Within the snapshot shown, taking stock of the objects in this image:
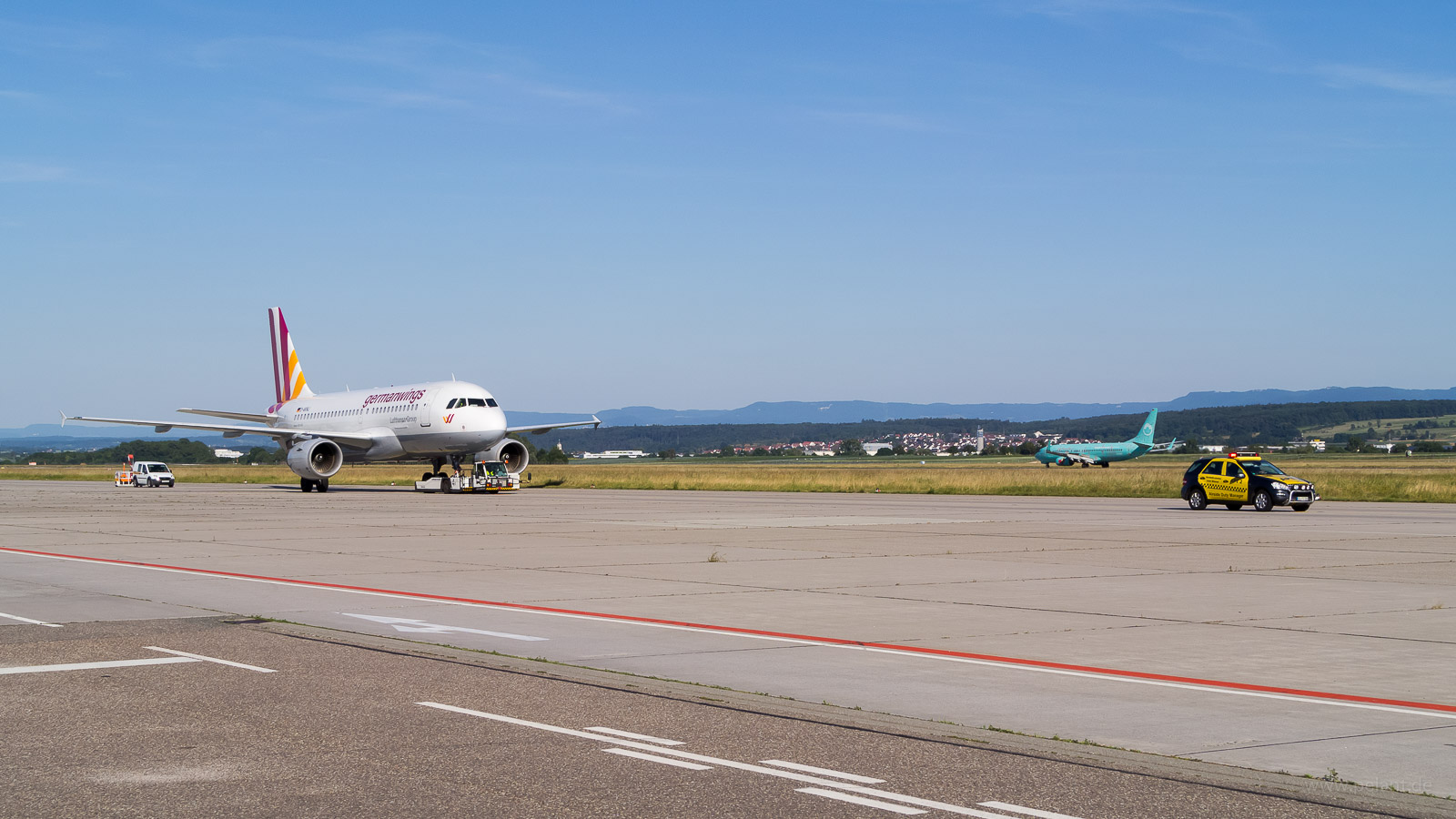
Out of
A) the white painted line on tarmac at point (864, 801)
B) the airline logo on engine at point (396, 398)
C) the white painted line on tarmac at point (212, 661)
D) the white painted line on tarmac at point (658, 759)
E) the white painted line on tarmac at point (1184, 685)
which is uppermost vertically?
the airline logo on engine at point (396, 398)

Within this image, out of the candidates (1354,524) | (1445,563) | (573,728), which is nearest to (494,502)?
(1354,524)

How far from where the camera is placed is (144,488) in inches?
2579

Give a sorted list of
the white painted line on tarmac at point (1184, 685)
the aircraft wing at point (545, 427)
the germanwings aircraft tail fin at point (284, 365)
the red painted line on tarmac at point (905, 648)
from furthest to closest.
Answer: the germanwings aircraft tail fin at point (284, 365) < the aircraft wing at point (545, 427) < the red painted line on tarmac at point (905, 648) < the white painted line on tarmac at point (1184, 685)

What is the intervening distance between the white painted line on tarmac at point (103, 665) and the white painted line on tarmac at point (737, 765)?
3.40 meters

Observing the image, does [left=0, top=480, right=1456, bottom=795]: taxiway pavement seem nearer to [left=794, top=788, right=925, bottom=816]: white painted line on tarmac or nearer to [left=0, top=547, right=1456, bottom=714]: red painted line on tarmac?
[left=0, top=547, right=1456, bottom=714]: red painted line on tarmac

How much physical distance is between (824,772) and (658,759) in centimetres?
104

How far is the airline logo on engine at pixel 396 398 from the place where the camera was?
174 feet

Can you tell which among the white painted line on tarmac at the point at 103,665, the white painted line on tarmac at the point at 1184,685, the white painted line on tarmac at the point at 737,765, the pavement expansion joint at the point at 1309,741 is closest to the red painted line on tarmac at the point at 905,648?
the white painted line on tarmac at the point at 1184,685

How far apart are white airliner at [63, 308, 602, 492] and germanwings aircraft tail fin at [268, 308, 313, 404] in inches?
189

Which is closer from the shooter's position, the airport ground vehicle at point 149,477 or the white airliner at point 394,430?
the white airliner at point 394,430

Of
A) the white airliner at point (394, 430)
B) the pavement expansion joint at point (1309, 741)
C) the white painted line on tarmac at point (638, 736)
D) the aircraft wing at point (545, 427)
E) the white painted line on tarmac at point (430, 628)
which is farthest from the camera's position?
the aircraft wing at point (545, 427)

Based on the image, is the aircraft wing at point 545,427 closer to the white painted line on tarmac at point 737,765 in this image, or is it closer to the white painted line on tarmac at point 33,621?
the white painted line on tarmac at point 33,621

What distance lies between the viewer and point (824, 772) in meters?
7.50

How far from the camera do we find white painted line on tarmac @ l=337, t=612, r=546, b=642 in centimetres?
1334
